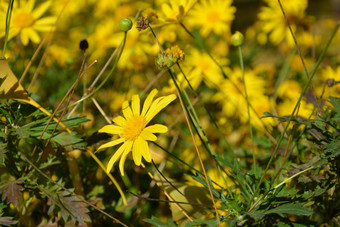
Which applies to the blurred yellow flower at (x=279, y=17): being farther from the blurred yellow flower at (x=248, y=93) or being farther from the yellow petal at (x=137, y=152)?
the yellow petal at (x=137, y=152)

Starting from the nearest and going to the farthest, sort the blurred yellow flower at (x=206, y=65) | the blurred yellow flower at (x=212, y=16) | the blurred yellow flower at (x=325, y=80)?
the blurred yellow flower at (x=325, y=80) → the blurred yellow flower at (x=206, y=65) → the blurred yellow flower at (x=212, y=16)

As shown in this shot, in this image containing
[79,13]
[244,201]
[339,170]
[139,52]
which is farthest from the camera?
[79,13]

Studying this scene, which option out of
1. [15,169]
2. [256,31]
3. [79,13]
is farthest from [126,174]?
[79,13]

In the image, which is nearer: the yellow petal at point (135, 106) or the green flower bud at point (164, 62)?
the green flower bud at point (164, 62)

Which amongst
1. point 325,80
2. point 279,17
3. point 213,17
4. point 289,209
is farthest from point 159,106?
point 279,17

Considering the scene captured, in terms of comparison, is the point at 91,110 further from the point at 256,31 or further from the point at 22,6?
the point at 256,31

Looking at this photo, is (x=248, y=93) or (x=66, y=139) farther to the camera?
(x=248, y=93)

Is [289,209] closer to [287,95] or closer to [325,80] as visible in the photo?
[325,80]

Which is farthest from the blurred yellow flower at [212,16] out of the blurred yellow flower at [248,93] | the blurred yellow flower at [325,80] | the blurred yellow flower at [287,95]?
the blurred yellow flower at [325,80]
